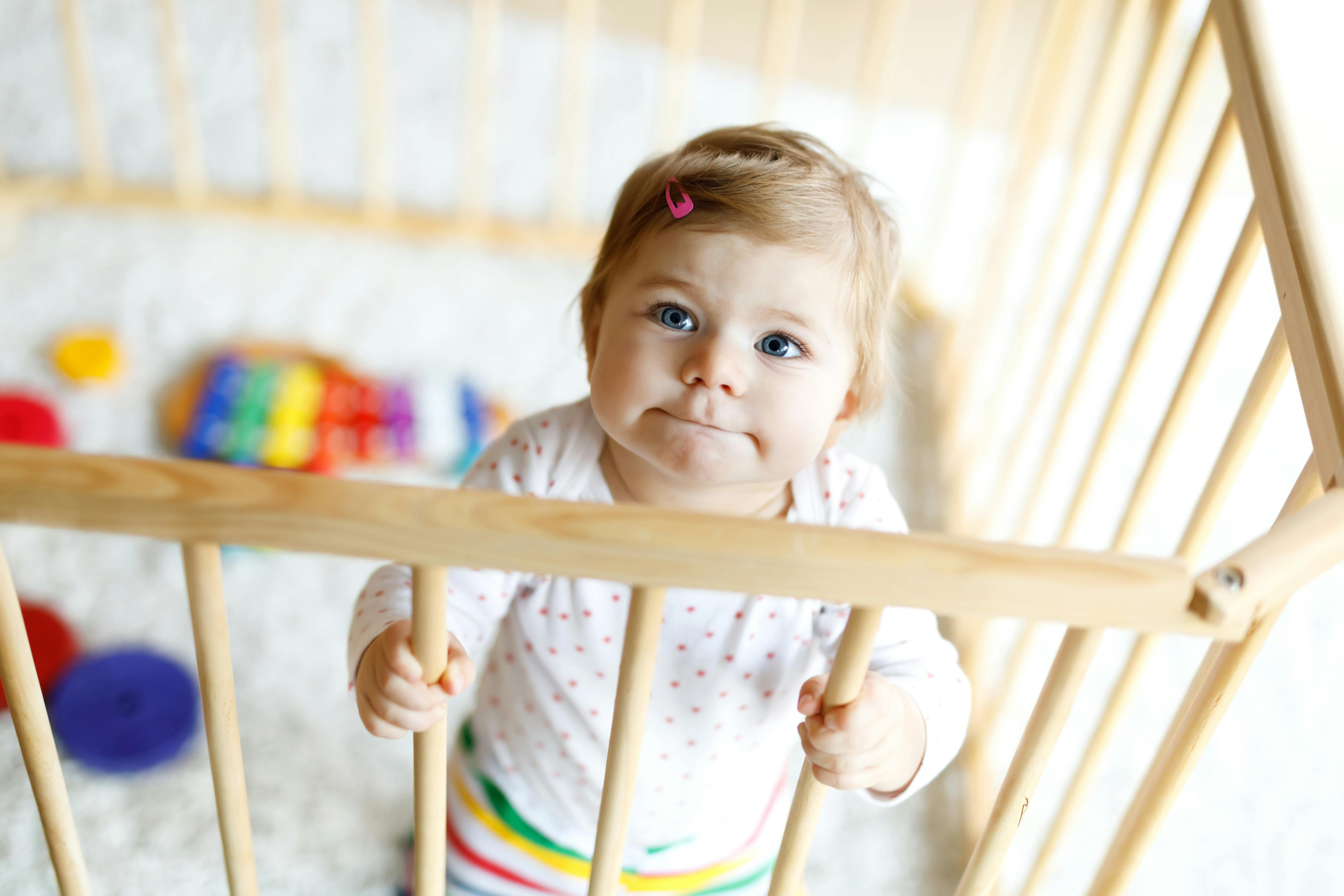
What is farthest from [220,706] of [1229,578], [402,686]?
[1229,578]

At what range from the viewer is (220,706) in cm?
45

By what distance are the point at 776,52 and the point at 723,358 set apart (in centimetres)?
93

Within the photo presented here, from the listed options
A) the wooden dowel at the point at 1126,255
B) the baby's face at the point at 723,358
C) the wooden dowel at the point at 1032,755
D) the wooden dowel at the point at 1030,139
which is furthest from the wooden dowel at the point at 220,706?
the wooden dowel at the point at 1030,139

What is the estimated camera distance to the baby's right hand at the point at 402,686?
18.9 inches

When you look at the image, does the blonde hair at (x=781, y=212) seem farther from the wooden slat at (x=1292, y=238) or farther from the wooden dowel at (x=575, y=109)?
the wooden dowel at (x=575, y=109)

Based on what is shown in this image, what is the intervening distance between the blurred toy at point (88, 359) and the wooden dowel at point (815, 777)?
1.01 metres

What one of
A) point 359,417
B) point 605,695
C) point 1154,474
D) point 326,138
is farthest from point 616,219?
point 326,138

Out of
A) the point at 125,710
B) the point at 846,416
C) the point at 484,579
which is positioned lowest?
the point at 125,710

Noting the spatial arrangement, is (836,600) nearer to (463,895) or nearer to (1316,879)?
(463,895)

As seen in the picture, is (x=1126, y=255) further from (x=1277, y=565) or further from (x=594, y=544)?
(x=594, y=544)

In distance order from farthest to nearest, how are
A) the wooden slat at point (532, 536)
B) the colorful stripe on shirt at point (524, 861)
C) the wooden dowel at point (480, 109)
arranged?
1. the wooden dowel at point (480, 109)
2. the colorful stripe on shirt at point (524, 861)
3. the wooden slat at point (532, 536)

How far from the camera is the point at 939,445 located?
1365 mm

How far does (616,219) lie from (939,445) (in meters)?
0.81

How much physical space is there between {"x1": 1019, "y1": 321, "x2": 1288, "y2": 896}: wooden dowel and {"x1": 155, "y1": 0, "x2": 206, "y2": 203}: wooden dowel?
50.0 inches
